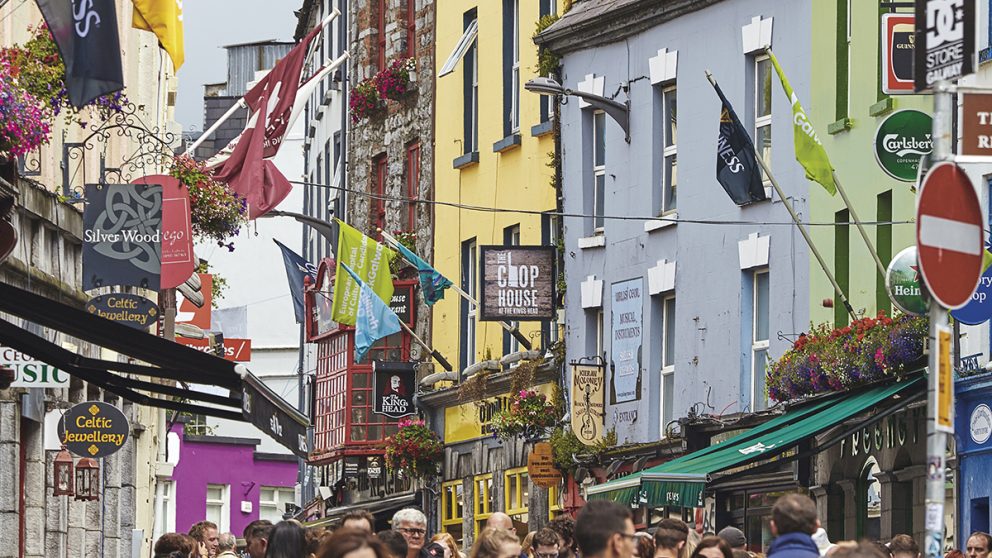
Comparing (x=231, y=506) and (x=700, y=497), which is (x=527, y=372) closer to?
(x=700, y=497)

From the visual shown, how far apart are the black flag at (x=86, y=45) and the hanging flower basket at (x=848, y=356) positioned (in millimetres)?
8545

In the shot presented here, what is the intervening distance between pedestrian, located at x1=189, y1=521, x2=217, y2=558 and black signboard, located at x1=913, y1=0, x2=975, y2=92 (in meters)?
9.53

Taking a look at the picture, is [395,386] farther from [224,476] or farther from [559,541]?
[559,541]

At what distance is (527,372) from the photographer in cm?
3488

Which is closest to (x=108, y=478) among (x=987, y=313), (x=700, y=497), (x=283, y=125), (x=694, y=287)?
(x=283, y=125)

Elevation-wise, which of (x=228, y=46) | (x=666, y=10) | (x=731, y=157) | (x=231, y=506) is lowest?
(x=231, y=506)

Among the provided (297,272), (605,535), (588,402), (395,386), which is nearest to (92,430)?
(588,402)

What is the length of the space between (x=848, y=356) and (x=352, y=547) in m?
16.2

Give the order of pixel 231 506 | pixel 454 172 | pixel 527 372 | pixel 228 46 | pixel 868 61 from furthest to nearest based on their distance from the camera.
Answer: pixel 228 46 < pixel 231 506 < pixel 454 172 < pixel 527 372 < pixel 868 61

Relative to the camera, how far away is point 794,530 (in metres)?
9.55

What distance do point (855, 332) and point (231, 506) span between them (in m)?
43.3

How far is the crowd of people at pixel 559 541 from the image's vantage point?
29.2 feet

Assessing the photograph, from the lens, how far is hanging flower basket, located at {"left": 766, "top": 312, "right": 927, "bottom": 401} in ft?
73.8

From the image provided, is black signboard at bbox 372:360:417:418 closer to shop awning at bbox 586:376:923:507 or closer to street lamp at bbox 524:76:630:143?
street lamp at bbox 524:76:630:143
